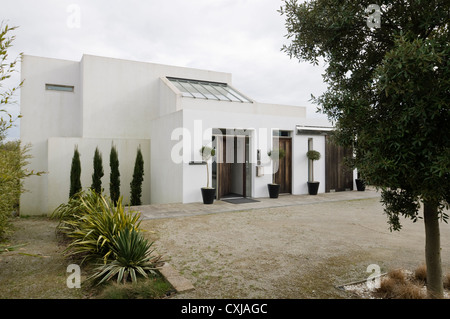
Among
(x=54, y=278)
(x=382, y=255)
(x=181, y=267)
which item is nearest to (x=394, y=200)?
(x=382, y=255)

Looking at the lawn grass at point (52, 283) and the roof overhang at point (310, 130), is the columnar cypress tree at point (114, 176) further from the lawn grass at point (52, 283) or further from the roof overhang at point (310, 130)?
the roof overhang at point (310, 130)

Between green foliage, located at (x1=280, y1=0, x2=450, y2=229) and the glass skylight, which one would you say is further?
the glass skylight

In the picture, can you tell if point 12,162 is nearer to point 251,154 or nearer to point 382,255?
point 251,154

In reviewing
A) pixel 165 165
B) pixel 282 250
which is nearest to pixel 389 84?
pixel 282 250

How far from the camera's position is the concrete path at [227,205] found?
8250 mm

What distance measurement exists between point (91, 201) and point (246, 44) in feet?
24.3

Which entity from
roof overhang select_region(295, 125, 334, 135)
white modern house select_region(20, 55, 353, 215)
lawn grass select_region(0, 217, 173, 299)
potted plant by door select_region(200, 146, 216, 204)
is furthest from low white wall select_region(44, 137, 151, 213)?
lawn grass select_region(0, 217, 173, 299)

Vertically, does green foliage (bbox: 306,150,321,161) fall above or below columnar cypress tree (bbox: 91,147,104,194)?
above

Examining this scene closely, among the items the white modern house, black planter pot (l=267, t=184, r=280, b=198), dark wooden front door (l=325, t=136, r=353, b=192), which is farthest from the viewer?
dark wooden front door (l=325, t=136, r=353, b=192)

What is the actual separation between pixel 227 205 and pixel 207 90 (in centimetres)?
667

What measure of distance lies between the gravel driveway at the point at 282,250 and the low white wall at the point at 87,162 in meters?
6.23

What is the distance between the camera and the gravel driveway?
12.0ft

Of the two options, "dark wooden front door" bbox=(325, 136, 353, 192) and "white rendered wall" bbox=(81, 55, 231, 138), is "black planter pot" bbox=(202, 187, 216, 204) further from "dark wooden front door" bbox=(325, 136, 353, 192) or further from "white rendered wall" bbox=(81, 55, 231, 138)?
"dark wooden front door" bbox=(325, 136, 353, 192)

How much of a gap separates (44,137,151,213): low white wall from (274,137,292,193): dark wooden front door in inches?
238
